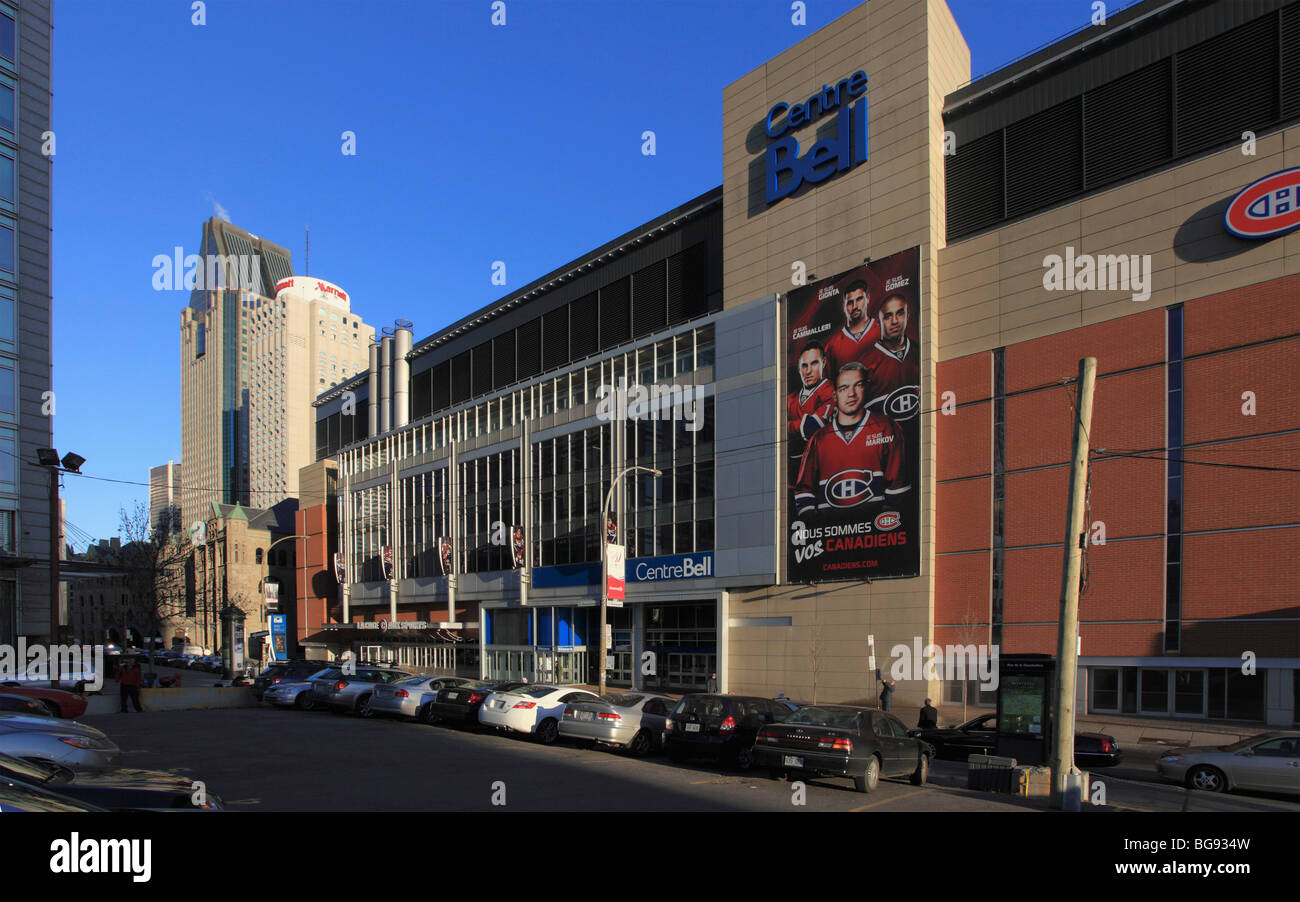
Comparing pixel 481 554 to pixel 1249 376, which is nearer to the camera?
pixel 1249 376

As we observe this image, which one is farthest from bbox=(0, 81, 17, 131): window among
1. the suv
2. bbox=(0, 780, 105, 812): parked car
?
bbox=(0, 780, 105, 812): parked car

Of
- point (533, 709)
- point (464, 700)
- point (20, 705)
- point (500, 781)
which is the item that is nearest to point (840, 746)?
point (500, 781)

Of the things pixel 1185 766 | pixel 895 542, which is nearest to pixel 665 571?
pixel 895 542

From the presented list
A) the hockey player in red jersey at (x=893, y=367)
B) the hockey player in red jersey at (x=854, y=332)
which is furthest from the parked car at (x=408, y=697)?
the hockey player in red jersey at (x=854, y=332)

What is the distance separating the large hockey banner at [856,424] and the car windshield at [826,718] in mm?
18818

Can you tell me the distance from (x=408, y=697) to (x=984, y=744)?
16.0 meters

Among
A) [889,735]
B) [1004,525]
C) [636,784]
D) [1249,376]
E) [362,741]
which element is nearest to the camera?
[636,784]

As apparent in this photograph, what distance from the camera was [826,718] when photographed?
617 inches

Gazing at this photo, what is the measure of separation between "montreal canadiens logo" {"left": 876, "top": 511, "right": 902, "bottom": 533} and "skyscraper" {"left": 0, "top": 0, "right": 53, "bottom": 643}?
1315 inches

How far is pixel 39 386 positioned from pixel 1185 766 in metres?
42.9

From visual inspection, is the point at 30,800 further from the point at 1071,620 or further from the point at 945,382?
the point at 945,382
